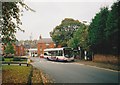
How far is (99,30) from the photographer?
38656mm

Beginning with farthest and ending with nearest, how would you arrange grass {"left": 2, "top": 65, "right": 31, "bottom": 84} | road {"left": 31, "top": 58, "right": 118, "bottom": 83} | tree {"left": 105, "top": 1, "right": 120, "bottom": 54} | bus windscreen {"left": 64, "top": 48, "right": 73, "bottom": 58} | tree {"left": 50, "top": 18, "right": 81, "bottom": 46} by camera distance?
tree {"left": 50, "top": 18, "right": 81, "bottom": 46} < bus windscreen {"left": 64, "top": 48, "right": 73, "bottom": 58} < tree {"left": 105, "top": 1, "right": 120, "bottom": 54} < road {"left": 31, "top": 58, "right": 118, "bottom": 83} < grass {"left": 2, "top": 65, "right": 31, "bottom": 84}

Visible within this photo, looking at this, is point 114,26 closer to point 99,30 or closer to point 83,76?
point 99,30

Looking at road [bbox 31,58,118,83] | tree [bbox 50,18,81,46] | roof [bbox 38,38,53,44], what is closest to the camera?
road [bbox 31,58,118,83]

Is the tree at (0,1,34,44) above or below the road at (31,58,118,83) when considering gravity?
above

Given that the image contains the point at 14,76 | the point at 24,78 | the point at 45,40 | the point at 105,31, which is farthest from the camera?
the point at 45,40

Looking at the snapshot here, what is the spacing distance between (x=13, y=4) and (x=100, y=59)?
26.5 metres

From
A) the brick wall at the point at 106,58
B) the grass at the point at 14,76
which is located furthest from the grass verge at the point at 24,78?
the brick wall at the point at 106,58

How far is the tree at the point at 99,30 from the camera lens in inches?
1511

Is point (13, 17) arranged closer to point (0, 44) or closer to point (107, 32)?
point (0, 44)

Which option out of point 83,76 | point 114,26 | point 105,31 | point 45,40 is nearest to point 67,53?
point 105,31

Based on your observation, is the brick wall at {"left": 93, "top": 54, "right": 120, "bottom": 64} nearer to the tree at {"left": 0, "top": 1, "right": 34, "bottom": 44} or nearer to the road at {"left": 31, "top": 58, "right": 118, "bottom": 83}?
the road at {"left": 31, "top": 58, "right": 118, "bottom": 83}

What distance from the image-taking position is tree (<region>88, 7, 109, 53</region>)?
38.4 meters

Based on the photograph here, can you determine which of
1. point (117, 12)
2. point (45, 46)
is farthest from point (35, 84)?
point (45, 46)

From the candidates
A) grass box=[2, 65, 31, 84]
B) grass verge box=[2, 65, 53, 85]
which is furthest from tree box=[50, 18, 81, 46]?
grass verge box=[2, 65, 53, 85]
